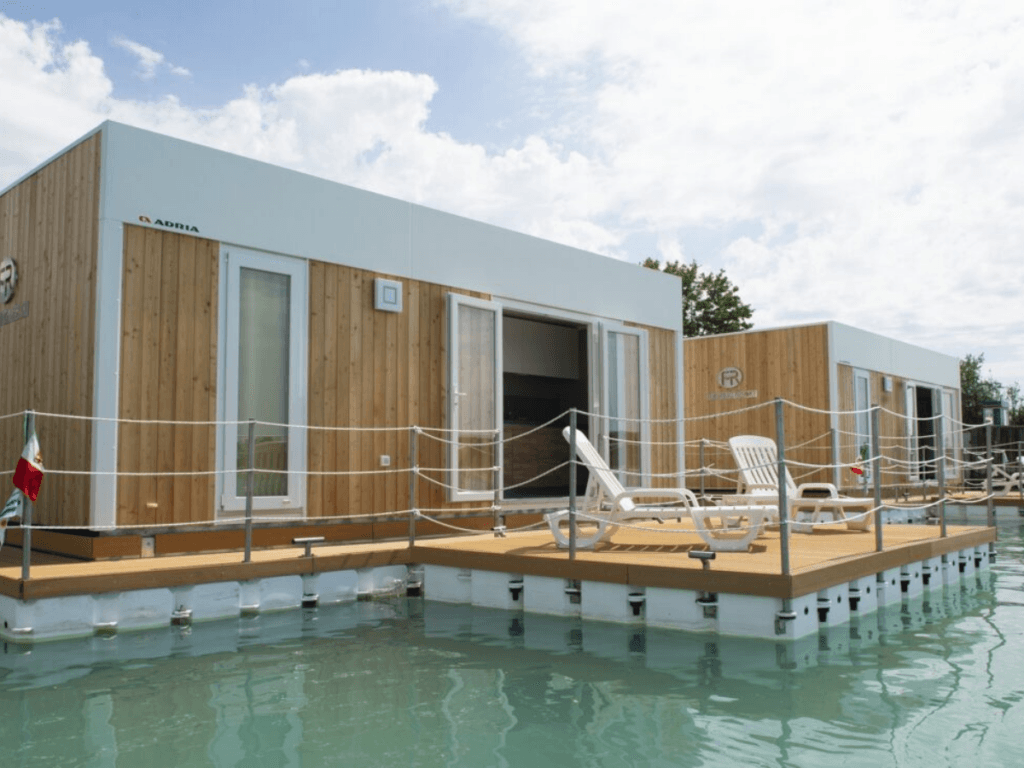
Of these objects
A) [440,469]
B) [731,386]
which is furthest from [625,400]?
[731,386]

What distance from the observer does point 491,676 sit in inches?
158

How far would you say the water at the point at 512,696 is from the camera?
→ 2963mm

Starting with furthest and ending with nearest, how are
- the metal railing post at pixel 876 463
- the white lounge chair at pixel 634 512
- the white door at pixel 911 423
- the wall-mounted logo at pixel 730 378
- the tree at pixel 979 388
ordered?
the tree at pixel 979 388, the white door at pixel 911 423, the wall-mounted logo at pixel 730 378, the white lounge chair at pixel 634 512, the metal railing post at pixel 876 463

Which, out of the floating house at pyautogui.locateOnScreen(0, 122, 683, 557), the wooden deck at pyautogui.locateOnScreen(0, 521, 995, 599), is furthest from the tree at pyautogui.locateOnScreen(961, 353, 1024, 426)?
the floating house at pyautogui.locateOnScreen(0, 122, 683, 557)

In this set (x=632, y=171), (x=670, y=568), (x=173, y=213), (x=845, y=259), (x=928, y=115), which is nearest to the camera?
(x=670, y=568)

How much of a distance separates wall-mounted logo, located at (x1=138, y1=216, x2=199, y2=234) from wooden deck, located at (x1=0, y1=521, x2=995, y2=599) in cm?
214

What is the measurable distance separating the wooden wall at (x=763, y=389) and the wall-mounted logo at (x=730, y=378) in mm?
51

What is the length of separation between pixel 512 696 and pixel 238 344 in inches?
138

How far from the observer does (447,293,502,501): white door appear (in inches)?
298

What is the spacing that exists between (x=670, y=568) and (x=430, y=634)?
1.38 m

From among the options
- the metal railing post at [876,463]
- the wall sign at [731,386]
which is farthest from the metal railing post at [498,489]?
the wall sign at [731,386]

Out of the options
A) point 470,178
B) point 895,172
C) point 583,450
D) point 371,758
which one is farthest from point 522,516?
point 371,758

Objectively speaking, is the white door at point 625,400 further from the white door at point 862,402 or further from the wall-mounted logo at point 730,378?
the white door at point 862,402

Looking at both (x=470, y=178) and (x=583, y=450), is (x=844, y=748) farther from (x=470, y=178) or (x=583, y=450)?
(x=470, y=178)
